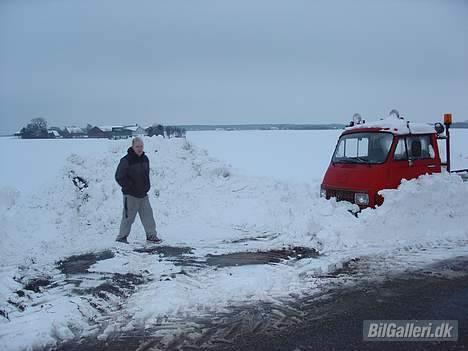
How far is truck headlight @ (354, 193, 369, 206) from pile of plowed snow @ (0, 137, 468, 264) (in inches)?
11.4

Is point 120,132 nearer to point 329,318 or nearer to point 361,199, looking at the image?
point 361,199

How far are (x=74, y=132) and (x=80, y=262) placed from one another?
165 ft

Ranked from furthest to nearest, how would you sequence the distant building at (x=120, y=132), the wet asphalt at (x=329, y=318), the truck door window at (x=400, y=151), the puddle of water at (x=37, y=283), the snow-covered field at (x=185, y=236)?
the distant building at (x=120, y=132) → the truck door window at (x=400, y=151) → the puddle of water at (x=37, y=283) → the snow-covered field at (x=185, y=236) → the wet asphalt at (x=329, y=318)

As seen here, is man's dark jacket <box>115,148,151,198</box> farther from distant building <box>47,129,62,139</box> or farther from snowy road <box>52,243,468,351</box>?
distant building <box>47,129,62,139</box>

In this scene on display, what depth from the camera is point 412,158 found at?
9.35m

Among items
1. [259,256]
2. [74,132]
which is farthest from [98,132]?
[259,256]

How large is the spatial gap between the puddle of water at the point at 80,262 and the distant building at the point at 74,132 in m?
47.0

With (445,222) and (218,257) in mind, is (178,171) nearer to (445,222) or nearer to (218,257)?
(218,257)

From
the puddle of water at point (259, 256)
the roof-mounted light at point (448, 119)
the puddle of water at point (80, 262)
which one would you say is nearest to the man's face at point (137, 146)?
the puddle of water at point (80, 262)

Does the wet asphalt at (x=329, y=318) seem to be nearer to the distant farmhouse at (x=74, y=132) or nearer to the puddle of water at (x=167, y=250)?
the puddle of water at (x=167, y=250)

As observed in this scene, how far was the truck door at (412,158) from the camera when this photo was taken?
9.05 m

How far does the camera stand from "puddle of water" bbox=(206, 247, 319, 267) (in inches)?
293

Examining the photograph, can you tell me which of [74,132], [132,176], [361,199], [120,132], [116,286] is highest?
[74,132]

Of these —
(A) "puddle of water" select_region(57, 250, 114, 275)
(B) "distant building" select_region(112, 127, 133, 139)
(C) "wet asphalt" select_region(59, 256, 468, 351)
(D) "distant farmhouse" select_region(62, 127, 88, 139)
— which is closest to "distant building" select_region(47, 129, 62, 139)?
(D) "distant farmhouse" select_region(62, 127, 88, 139)
